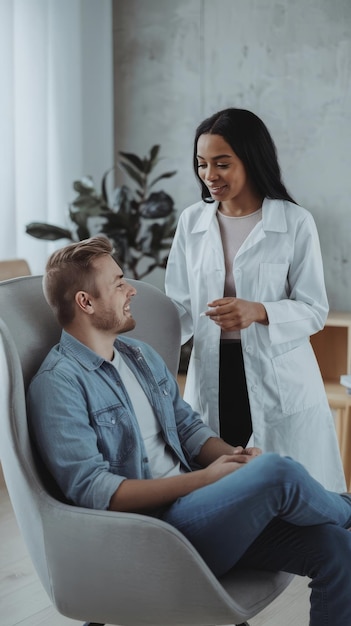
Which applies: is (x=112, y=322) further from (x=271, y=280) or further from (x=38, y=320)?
(x=271, y=280)

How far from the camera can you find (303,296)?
6.89 feet

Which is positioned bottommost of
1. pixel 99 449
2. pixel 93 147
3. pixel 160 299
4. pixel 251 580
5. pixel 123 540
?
pixel 251 580

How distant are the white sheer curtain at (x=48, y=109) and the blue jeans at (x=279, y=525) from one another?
2283mm

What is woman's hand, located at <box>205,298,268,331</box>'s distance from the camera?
1938 mm

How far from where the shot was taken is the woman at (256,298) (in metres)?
2.06

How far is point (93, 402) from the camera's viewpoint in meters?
1.70

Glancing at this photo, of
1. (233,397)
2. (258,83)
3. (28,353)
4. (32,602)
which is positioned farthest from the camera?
(258,83)

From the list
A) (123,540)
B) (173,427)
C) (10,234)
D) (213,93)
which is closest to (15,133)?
(10,234)

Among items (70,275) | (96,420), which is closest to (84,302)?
(70,275)

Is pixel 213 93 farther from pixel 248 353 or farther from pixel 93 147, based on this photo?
pixel 248 353

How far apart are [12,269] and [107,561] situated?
5.99ft

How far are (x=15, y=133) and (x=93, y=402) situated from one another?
2.26m

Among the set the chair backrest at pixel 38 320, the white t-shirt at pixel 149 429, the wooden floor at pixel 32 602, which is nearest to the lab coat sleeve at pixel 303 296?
the chair backrest at pixel 38 320

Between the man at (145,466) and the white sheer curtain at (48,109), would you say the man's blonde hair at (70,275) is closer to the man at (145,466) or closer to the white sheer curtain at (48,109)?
the man at (145,466)
